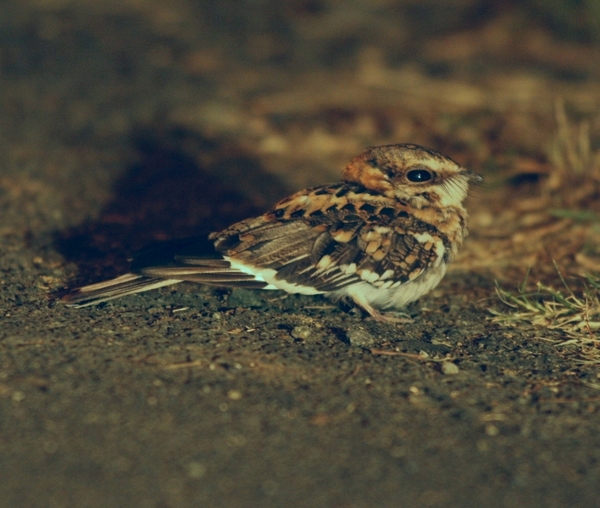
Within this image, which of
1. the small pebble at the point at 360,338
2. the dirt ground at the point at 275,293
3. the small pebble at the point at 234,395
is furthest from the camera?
the small pebble at the point at 360,338

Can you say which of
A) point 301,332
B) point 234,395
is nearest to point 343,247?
point 301,332

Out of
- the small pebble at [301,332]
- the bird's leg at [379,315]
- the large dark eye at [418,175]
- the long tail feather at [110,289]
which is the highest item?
the large dark eye at [418,175]

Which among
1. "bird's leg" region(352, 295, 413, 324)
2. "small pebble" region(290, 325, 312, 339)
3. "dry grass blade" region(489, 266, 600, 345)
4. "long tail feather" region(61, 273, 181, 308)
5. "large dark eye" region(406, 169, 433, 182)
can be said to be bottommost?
"dry grass blade" region(489, 266, 600, 345)

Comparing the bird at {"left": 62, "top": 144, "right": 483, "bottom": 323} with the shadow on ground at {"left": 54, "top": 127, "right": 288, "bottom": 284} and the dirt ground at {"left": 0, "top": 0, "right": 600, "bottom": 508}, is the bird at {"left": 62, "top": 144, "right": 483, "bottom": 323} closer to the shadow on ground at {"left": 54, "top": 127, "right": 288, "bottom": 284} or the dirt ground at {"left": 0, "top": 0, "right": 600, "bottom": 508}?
the dirt ground at {"left": 0, "top": 0, "right": 600, "bottom": 508}

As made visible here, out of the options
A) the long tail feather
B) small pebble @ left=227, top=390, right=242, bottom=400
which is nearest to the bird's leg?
the long tail feather

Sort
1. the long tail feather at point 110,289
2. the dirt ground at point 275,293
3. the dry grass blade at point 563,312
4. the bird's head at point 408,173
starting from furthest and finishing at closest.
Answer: the bird's head at point 408,173
the dry grass blade at point 563,312
the long tail feather at point 110,289
the dirt ground at point 275,293

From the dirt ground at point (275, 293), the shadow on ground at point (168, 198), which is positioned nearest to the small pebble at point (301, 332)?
the dirt ground at point (275, 293)

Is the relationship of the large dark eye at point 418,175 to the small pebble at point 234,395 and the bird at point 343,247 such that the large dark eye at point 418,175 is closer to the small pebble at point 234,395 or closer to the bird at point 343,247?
the bird at point 343,247
